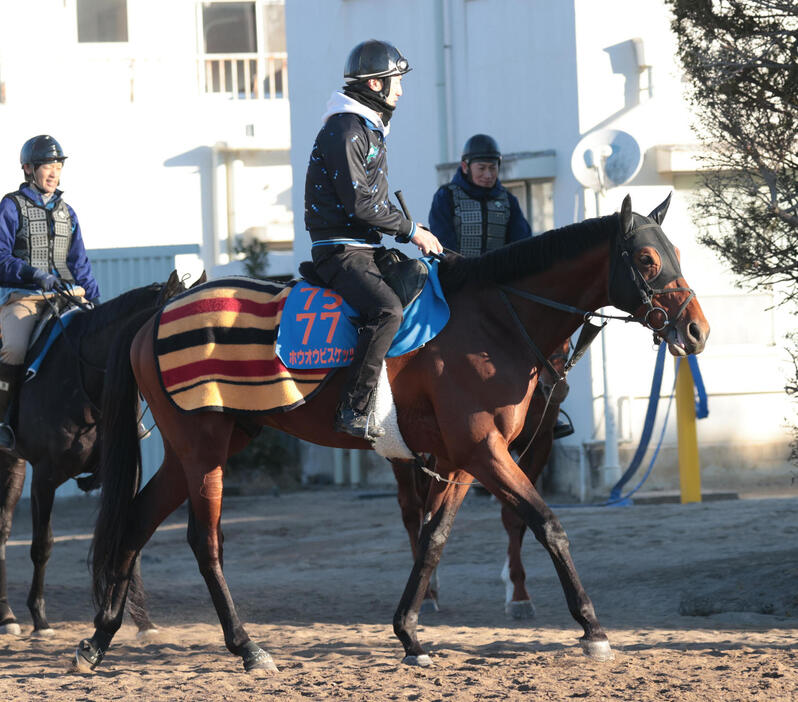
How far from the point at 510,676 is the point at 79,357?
339 centimetres

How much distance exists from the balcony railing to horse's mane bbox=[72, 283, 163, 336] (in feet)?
52.3

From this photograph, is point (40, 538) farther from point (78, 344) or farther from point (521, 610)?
point (521, 610)

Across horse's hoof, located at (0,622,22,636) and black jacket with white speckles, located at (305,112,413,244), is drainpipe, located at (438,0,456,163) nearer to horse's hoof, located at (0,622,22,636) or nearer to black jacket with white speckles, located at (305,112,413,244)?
black jacket with white speckles, located at (305,112,413,244)

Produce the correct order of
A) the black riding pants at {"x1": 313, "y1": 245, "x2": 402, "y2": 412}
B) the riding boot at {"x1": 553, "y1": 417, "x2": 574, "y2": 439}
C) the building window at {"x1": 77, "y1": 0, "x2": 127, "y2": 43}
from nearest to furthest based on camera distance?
the black riding pants at {"x1": 313, "y1": 245, "x2": 402, "y2": 412} → the riding boot at {"x1": 553, "y1": 417, "x2": 574, "y2": 439} → the building window at {"x1": 77, "y1": 0, "x2": 127, "y2": 43}

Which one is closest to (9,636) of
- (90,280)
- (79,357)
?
(79,357)

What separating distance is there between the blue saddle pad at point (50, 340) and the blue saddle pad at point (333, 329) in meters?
2.26

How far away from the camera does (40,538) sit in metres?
7.59

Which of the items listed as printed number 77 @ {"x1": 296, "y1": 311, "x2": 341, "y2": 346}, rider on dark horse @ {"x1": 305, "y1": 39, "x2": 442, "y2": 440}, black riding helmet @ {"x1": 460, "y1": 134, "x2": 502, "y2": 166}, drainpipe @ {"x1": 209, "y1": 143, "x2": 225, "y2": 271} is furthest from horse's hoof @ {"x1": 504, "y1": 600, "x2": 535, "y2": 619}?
drainpipe @ {"x1": 209, "y1": 143, "x2": 225, "y2": 271}

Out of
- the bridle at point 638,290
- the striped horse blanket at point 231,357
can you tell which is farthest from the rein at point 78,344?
the bridle at point 638,290

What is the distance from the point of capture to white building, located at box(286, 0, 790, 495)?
12875 mm

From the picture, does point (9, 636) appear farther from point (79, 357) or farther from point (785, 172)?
point (785, 172)

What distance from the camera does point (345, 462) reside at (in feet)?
51.5

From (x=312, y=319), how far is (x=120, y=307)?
1.94 m

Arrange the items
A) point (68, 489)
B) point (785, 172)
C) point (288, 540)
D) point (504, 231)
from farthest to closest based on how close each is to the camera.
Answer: point (68, 489)
point (288, 540)
point (504, 231)
point (785, 172)
